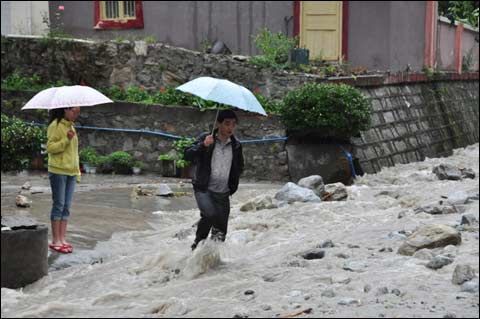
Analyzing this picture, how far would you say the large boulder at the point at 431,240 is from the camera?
7.82 m

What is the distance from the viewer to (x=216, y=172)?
7918mm

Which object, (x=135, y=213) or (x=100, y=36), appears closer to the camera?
(x=135, y=213)

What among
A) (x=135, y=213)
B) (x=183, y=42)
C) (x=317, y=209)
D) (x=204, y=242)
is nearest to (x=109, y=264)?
(x=204, y=242)

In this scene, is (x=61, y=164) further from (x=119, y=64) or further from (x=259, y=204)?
(x=119, y=64)

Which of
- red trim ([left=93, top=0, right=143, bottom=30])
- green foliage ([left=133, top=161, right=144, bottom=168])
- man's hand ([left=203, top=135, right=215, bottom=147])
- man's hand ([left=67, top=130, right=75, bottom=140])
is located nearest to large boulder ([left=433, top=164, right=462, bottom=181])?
green foliage ([left=133, top=161, right=144, bottom=168])

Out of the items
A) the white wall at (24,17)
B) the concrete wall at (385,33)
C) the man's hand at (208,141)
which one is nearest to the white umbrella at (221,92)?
the man's hand at (208,141)

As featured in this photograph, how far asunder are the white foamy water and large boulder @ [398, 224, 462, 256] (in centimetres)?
11

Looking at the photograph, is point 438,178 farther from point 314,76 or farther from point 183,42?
point 183,42

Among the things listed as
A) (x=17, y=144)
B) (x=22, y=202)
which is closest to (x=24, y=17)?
(x=17, y=144)

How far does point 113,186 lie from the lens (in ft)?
45.8

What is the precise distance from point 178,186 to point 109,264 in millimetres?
5772

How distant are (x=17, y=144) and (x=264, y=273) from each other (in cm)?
665

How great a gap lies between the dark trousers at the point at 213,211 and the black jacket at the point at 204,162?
9 centimetres

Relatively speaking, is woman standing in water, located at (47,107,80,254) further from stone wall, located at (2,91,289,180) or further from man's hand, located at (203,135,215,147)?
stone wall, located at (2,91,289,180)
